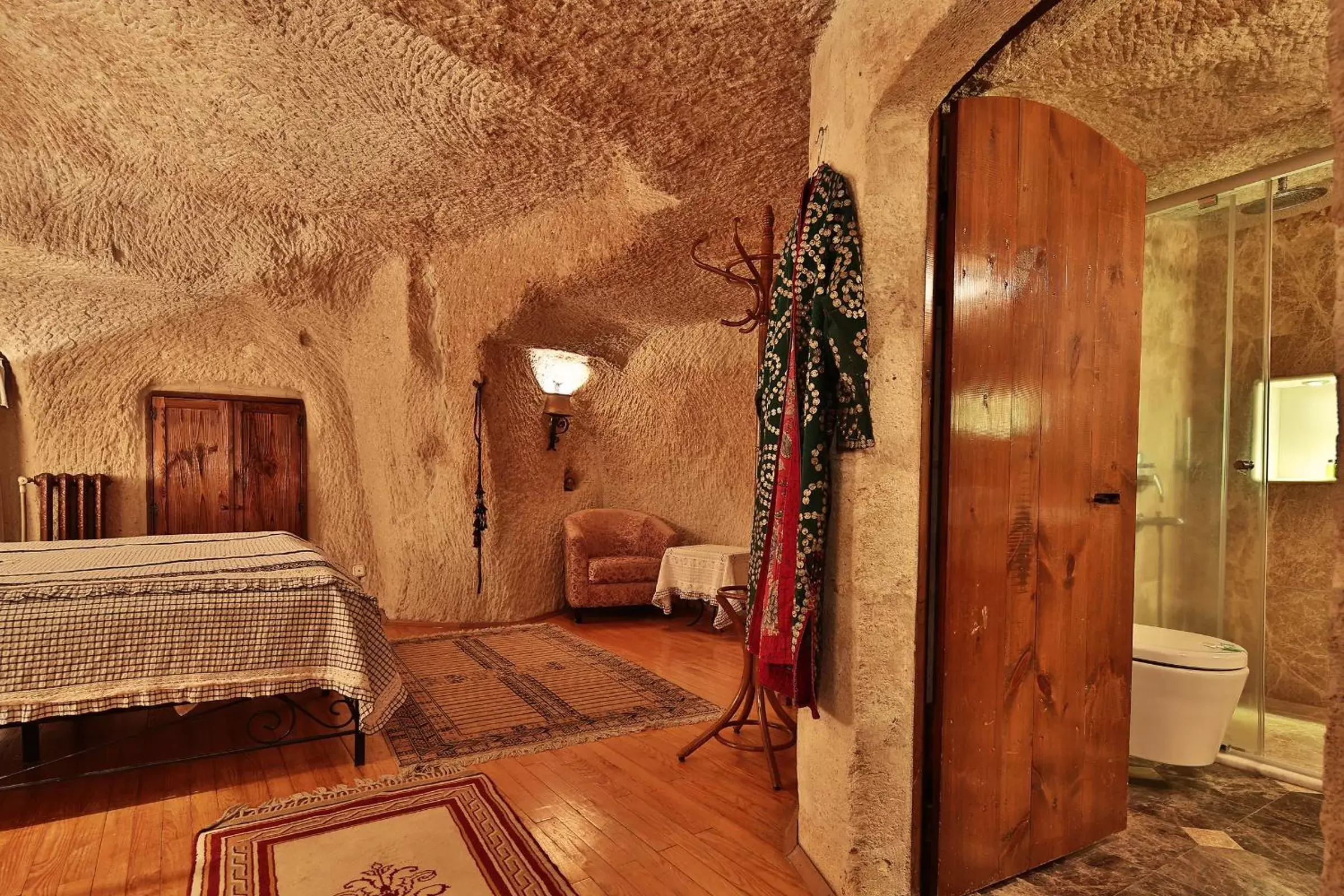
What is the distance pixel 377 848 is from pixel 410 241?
158 inches

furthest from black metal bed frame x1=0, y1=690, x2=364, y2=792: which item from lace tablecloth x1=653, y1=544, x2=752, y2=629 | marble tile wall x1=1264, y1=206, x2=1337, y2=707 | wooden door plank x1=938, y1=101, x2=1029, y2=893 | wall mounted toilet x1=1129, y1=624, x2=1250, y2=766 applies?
marble tile wall x1=1264, y1=206, x2=1337, y2=707

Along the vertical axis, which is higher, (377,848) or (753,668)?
(753,668)

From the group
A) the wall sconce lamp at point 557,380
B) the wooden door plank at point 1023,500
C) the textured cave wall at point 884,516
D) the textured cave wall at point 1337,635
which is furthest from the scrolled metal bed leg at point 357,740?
the wall sconce lamp at point 557,380

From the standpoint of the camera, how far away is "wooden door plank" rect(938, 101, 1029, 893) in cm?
174

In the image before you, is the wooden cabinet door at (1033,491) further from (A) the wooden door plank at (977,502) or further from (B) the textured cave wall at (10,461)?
(B) the textured cave wall at (10,461)

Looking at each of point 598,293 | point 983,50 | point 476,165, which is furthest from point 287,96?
point 983,50

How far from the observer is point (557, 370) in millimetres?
5848

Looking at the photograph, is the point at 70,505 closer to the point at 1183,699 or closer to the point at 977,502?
the point at 977,502

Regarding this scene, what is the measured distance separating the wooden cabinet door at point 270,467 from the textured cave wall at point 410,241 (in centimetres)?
15

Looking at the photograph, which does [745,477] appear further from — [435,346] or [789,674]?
[789,674]

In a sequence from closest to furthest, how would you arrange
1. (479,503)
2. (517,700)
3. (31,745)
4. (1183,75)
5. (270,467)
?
(1183,75) < (31,745) < (517,700) < (479,503) < (270,467)

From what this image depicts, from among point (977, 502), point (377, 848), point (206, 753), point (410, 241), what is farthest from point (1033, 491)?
point (410, 241)

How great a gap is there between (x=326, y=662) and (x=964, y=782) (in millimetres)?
2210

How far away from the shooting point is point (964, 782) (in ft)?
5.76
